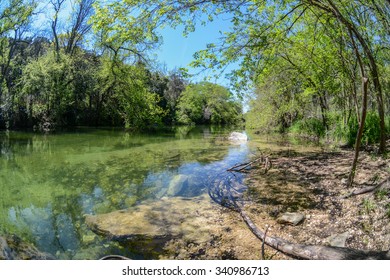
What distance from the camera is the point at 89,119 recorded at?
37.7 meters

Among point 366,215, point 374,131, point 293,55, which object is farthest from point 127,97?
point 366,215

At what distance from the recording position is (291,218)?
5414mm

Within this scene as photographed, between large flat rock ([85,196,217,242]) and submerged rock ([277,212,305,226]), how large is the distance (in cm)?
135

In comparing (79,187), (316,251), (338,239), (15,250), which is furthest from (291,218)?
(79,187)

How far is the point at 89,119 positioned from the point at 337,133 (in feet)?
101

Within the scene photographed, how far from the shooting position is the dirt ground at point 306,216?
4426 mm

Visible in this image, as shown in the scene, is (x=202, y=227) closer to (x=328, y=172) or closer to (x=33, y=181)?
(x=328, y=172)

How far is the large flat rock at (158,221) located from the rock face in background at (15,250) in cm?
153

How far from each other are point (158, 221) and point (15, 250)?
A: 2.57 m

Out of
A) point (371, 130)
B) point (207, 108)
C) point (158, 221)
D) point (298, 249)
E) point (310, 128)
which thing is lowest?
point (158, 221)

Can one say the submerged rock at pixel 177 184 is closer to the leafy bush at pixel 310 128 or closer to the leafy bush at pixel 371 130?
the leafy bush at pixel 371 130

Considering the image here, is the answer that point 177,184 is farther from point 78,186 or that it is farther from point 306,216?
point 306,216

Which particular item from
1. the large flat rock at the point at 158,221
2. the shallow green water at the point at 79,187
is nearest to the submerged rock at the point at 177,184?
the shallow green water at the point at 79,187

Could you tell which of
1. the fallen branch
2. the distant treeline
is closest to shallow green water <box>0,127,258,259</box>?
the fallen branch
